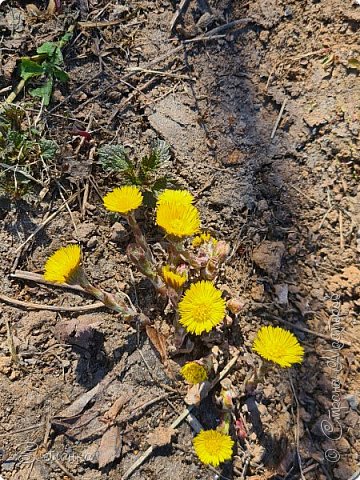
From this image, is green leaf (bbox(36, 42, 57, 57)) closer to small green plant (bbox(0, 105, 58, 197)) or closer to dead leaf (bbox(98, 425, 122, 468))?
small green plant (bbox(0, 105, 58, 197))

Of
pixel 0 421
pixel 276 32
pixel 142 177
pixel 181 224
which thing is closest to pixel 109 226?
pixel 142 177

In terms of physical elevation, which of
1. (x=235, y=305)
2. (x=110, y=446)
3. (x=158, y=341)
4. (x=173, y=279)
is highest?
(x=173, y=279)

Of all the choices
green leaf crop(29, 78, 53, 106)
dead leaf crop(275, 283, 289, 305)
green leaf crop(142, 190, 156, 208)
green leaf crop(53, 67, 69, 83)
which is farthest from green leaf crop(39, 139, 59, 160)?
dead leaf crop(275, 283, 289, 305)

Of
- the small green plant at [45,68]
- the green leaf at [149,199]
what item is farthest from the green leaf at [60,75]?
the green leaf at [149,199]

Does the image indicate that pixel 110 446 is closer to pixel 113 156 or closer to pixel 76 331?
pixel 76 331

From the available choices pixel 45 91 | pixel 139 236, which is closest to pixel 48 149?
pixel 45 91
